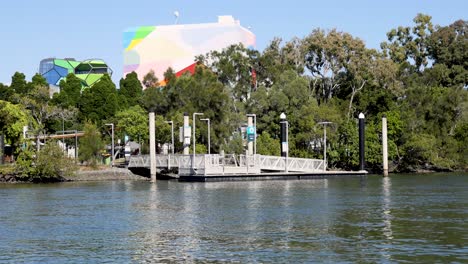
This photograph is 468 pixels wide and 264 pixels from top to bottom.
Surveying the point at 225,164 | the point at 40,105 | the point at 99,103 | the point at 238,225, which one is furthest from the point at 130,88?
the point at 238,225

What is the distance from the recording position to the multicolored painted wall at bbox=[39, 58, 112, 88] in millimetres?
169613

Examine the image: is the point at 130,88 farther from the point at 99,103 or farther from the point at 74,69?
the point at 74,69

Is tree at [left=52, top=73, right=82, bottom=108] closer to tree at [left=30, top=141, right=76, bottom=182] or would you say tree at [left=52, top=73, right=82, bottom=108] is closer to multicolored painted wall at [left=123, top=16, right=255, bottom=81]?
tree at [left=30, top=141, right=76, bottom=182]

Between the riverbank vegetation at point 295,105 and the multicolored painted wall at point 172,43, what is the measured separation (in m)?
71.5

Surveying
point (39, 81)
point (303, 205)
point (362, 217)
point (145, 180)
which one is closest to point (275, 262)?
point (362, 217)

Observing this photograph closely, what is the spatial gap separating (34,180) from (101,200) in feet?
91.4

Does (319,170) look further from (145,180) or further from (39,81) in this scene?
(39,81)

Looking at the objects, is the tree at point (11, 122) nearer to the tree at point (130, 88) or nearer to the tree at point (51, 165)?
the tree at point (51, 165)

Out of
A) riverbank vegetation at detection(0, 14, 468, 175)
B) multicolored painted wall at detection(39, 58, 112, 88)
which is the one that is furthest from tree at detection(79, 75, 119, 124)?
multicolored painted wall at detection(39, 58, 112, 88)

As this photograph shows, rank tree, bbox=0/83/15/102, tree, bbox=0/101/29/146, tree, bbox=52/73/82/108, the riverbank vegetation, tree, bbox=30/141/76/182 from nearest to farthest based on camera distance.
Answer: tree, bbox=30/141/76/182 < tree, bbox=0/101/29/146 < the riverbank vegetation < tree, bbox=0/83/15/102 < tree, bbox=52/73/82/108

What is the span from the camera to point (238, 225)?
124ft

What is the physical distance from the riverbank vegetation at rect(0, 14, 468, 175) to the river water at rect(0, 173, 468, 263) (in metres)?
27.9

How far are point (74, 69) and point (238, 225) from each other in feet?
468

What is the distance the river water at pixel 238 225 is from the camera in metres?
29.5
